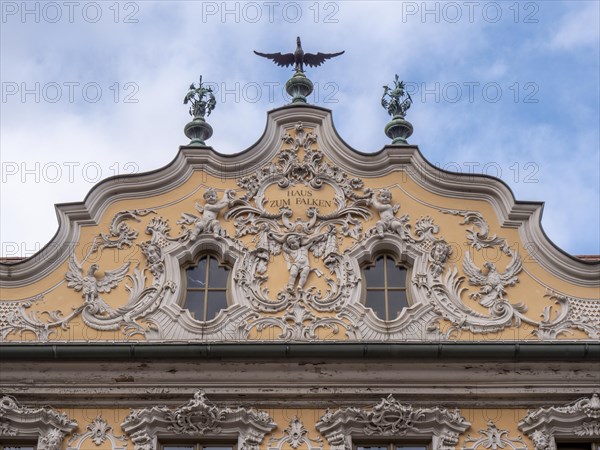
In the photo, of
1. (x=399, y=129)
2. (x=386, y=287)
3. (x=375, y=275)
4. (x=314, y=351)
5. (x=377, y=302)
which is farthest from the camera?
(x=399, y=129)

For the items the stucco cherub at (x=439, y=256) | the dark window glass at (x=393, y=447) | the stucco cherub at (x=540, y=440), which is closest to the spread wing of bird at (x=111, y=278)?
the dark window glass at (x=393, y=447)

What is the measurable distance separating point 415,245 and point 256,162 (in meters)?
2.58

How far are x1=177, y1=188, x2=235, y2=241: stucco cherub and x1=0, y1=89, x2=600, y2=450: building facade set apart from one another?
0.03m

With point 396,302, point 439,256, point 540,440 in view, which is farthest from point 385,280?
point 540,440

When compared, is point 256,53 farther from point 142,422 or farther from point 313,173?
point 142,422

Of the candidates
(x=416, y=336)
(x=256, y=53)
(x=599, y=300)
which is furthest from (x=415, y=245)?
(x=256, y=53)

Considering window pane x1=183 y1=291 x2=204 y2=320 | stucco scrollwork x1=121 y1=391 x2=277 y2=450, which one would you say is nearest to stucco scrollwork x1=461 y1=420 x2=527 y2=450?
stucco scrollwork x1=121 y1=391 x2=277 y2=450

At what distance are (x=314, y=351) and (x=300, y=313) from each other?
29.4 inches

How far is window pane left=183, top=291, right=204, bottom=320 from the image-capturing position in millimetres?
17266

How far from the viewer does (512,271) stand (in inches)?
691

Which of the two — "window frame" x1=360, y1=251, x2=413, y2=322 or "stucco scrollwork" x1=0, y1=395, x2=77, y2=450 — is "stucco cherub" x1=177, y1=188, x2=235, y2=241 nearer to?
"window frame" x1=360, y1=251, x2=413, y2=322

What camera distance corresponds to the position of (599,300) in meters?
17.3

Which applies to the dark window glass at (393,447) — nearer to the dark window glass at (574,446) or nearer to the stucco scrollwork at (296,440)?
the stucco scrollwork at (296,440)

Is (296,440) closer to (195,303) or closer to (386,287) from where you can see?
(195,303)
